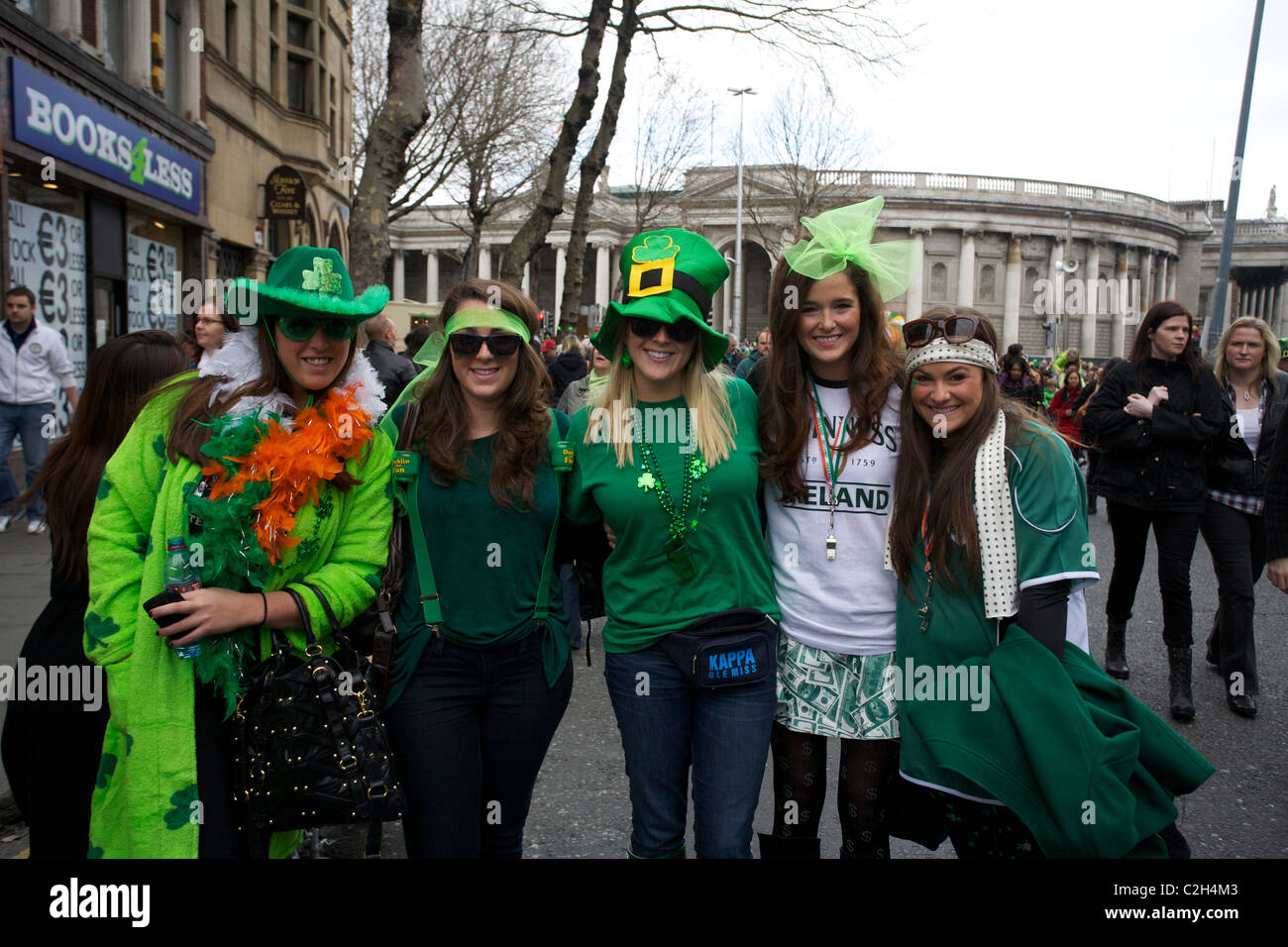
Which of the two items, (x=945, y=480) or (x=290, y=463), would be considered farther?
(x=945, y=480)

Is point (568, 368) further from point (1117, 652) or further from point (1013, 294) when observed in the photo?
point (1013, 294)

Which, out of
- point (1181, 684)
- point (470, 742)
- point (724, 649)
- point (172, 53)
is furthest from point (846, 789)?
point (172, 53)

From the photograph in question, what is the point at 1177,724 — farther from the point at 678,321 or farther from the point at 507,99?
the point at 507,99

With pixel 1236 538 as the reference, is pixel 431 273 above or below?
above

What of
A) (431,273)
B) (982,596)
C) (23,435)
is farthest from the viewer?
(431,273)

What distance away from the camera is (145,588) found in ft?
7.27

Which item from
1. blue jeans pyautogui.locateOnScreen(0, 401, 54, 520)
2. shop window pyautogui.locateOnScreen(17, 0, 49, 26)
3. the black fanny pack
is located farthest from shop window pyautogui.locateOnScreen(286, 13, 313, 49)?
the black fanny pack

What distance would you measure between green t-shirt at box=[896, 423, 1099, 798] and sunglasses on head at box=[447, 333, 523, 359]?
4.41 ft

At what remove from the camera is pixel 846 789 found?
2684mm

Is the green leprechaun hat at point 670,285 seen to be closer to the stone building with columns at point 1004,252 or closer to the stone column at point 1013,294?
the stone building with columns at point 1004,252

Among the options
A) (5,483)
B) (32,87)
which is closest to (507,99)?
(32,87)

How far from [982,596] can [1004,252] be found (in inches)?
2688

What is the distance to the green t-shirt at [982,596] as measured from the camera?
234 centimetres
